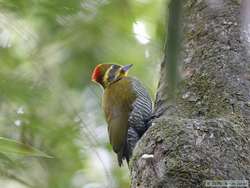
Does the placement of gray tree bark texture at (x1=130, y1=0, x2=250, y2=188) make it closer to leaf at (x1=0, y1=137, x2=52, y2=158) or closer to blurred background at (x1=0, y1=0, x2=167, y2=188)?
blurred background at (x1=0, y1=0, x2=167, y2=188)

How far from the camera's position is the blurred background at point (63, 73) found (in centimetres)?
236

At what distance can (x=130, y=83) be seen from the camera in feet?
9.37

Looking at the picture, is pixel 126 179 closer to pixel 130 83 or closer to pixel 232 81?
pixel 130 83

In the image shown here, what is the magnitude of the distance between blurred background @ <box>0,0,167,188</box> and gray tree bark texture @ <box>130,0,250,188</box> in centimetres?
28

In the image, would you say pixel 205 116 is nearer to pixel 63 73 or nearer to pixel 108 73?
A: pixel 108 73

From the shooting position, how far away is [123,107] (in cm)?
273

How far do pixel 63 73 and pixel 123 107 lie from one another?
70cm

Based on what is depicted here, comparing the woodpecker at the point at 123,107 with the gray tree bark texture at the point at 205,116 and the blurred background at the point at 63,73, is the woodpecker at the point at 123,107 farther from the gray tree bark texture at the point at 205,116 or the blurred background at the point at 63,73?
the gray tree bark texture at the point at 205,116

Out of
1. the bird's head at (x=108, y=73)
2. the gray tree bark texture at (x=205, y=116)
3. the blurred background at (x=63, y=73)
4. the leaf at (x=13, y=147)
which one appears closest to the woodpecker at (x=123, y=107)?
the bird's head at (x=108, y=73)

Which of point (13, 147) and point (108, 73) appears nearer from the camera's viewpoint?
point (13, 147)

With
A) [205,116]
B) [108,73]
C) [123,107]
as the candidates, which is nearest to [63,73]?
[108,73]

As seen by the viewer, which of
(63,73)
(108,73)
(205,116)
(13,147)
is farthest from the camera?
(63,73)

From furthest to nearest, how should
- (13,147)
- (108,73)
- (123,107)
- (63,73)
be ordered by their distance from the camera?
(63,73)
(108,73)
(123,107)
(13,147)

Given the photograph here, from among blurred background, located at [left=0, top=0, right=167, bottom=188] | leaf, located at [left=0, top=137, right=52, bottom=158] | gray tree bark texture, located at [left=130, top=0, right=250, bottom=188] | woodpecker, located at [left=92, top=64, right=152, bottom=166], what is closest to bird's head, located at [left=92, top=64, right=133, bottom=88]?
woodpecker, located at [left=92, top=64, right=152, bottom=166]
